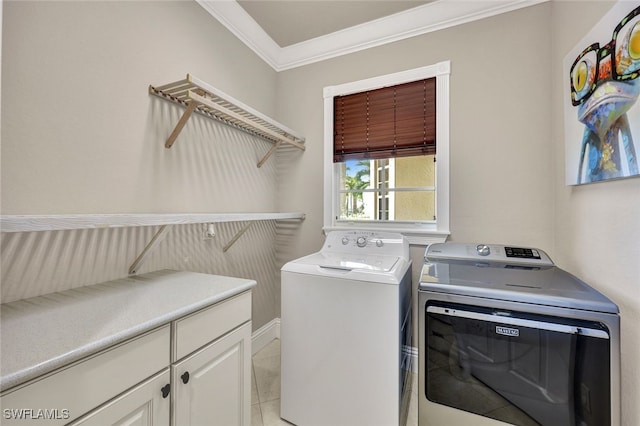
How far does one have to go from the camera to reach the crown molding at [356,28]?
185 centimetres

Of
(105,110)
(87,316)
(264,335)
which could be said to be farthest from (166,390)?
(264,335)

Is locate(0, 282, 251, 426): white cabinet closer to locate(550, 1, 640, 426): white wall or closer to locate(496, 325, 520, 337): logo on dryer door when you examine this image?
locate(496, 325, 520, 337): logo on dryer door

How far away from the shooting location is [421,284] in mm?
1252

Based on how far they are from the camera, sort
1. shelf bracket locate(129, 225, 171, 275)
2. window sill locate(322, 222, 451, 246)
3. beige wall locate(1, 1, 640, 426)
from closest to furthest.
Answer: beige wall locate(1, 1, 640, 426) < shelf bracket locate(129, 225, 171, 275) < window sill locate(322, 222, 451, 246)

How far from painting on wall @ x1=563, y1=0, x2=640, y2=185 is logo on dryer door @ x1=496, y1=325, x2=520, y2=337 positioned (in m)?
0.72

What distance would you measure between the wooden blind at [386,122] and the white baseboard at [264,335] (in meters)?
1.65

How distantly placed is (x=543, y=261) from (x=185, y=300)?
1.82 metres

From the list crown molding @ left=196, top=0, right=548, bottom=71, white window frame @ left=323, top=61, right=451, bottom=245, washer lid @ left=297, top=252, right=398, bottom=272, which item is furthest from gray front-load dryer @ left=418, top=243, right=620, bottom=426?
crown molding @ left=196, top=0, right=548, bottom=71

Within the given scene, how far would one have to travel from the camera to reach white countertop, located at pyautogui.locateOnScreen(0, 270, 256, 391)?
665 mm

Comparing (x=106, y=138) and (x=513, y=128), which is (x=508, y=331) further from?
(x=106, y=138)

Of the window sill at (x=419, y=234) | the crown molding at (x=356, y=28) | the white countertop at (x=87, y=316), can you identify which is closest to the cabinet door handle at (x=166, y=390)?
the white countertop at (x=87, y=316)

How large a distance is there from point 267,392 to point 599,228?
211 centimetres

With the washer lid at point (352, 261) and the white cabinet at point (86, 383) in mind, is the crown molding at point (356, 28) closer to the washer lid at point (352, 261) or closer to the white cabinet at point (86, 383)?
the washer lid at point (352, 261)

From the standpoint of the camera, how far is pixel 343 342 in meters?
1.41
